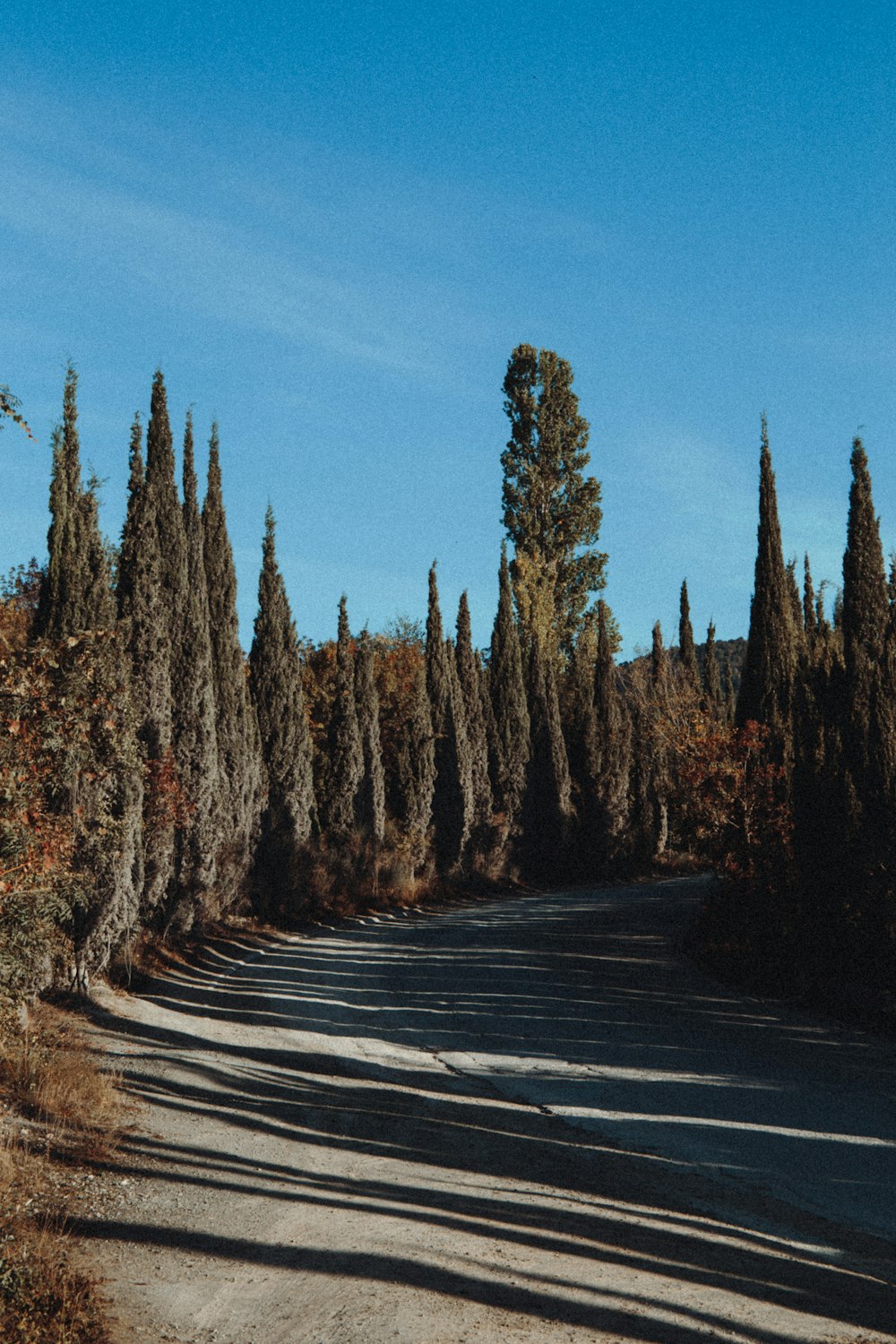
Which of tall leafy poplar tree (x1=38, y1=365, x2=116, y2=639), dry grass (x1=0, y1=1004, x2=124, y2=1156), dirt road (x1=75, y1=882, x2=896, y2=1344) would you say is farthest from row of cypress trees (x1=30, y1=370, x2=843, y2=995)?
dirt road (x1=75, y1=882, x2=896, y2=1344)

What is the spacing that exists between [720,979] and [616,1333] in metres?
12.6

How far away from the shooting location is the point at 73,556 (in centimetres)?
1619

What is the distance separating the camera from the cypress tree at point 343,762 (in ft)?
112

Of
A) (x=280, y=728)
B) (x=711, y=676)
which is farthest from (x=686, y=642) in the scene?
(x=280, y=728)

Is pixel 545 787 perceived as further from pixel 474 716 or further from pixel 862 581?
pixel 862 581

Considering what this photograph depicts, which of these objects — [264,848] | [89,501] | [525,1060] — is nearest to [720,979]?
[525,1060]

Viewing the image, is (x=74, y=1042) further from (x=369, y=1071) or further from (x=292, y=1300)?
(x=292, y=1300)

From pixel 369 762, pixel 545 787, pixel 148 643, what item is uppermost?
pixel 148 643

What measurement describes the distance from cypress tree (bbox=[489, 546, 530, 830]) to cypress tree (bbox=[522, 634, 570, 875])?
0.62m

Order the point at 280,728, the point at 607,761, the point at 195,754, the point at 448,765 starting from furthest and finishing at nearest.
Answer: the point at 607,761 → the point at 448,765 → the point at 280,728 → the point at 195,754

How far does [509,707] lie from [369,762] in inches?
421

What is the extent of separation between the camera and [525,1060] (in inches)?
504

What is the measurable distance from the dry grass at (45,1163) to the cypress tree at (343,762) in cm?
2110

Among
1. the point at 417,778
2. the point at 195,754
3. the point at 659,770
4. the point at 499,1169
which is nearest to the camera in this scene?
the point at 499,1169
